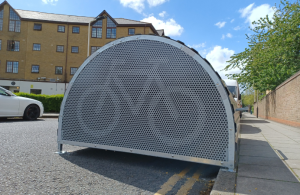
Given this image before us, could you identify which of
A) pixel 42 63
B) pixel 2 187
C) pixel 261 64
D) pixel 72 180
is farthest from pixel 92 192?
pixel 42 63

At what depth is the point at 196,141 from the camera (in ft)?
11.6

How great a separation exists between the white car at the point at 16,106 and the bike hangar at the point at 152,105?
7.24 meters

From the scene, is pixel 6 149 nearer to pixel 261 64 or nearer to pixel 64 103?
pixel 64 103

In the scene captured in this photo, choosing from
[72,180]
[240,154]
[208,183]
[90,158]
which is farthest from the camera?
[240,154]

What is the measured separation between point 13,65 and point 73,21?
10.9 m

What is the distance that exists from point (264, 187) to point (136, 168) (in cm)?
196

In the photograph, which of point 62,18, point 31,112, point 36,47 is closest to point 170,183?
point 31,112

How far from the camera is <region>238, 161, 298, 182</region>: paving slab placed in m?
3.40

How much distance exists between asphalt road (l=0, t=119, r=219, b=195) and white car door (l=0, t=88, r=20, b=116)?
6007 millimetres

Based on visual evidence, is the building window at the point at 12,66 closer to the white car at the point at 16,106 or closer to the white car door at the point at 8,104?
the white car at the point at 16,106

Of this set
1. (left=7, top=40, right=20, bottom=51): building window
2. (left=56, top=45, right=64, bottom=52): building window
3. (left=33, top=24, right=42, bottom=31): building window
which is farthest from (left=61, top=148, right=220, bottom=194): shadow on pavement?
(left=7, top=40, right=20, bottom=51): building window

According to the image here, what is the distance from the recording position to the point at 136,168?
3.96 m

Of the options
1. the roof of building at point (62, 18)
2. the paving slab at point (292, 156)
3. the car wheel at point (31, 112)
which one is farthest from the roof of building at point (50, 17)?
the paving slab at point (292, 156)

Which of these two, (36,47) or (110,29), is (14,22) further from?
(110,29)
